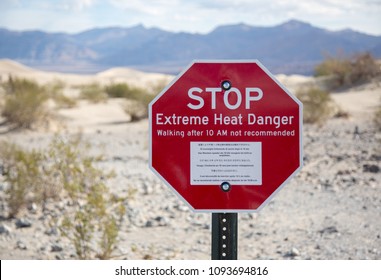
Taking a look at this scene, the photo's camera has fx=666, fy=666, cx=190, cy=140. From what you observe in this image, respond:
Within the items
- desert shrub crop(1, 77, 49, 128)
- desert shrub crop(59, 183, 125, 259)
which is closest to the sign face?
desert shrub crop(59, 183, 125, 259)

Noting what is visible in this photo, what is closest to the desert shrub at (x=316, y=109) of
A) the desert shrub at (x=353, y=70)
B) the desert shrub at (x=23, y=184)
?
the desert shrub at (x=23, y=184)

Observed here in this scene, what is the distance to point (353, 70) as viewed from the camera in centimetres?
3152

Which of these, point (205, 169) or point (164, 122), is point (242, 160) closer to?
point (205, 169)

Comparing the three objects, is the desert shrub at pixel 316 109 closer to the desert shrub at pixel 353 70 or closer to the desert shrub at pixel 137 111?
the desert shrub at pixel 137 111

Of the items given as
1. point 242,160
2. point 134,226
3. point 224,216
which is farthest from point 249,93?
point 134,226

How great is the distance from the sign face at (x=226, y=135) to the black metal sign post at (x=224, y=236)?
72 millimetres

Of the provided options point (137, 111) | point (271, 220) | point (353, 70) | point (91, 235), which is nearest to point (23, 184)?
point (91, 235)

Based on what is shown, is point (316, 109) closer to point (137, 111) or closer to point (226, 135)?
point (137, 111)

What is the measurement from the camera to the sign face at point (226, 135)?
3160 millimetres

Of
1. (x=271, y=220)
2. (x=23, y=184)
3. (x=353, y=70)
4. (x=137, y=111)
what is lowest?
(x=271, y=220)

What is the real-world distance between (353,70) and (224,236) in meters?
29.5

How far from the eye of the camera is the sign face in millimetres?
3160
